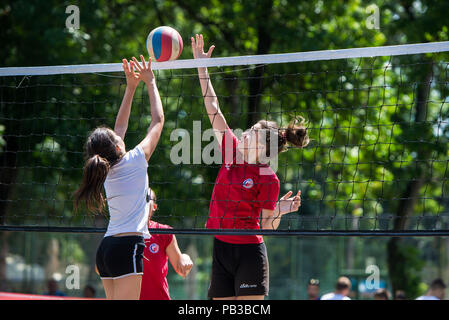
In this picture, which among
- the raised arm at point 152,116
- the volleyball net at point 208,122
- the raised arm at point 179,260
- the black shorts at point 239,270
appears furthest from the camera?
the volleyball net at point 208,122

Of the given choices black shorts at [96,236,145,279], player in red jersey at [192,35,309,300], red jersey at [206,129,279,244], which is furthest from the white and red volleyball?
black shorts at [96,236,145,279]

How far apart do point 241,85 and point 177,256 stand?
276 inches

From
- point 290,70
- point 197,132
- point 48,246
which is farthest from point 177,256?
point 48,246

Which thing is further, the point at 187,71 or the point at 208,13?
the point at 208,13

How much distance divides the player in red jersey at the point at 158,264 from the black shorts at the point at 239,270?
327mm

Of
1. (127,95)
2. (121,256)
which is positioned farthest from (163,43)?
(121,256)

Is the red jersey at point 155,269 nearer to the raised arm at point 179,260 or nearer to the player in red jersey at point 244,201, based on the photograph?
the raised arm at point 179,260

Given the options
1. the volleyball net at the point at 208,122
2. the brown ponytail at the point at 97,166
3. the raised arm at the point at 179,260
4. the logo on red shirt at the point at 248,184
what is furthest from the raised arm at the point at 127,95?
the volleyball net at the point at 208,122

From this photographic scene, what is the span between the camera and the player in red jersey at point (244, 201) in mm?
4408

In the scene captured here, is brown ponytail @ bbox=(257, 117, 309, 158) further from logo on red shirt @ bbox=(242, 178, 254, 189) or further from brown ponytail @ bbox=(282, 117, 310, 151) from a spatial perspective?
logo on red shirt @ bbox=(242, 178, 254, 189)

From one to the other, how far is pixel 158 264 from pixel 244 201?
2.97ft
